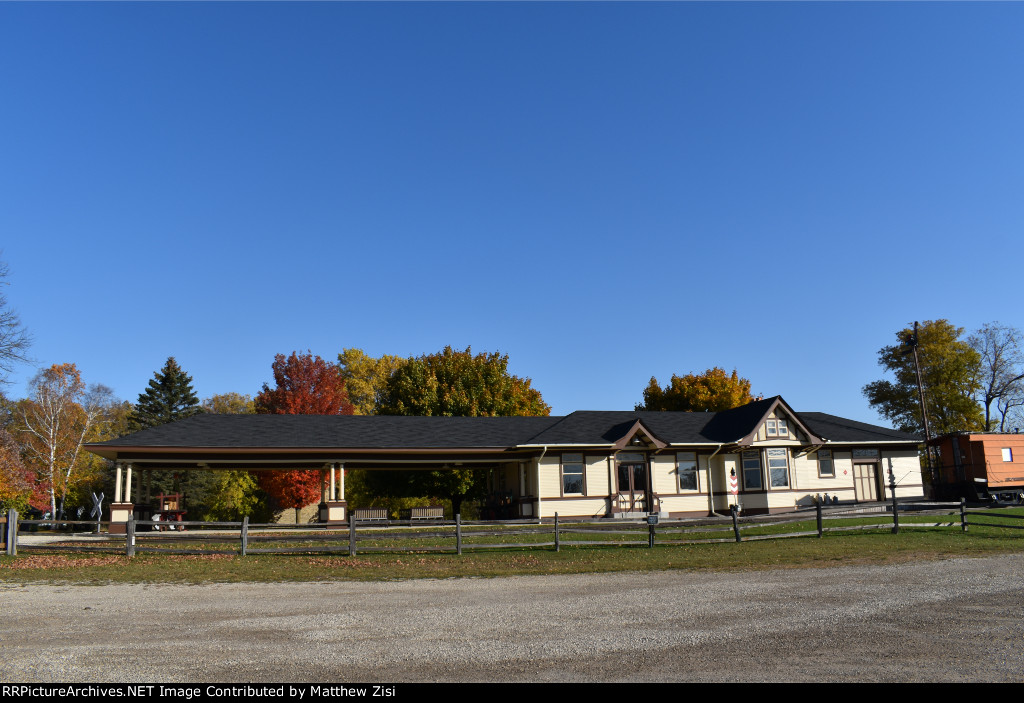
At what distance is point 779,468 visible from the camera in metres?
36.7

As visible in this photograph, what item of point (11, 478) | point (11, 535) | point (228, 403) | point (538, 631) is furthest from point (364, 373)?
point (538, 631)

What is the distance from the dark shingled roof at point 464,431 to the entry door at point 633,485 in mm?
1808

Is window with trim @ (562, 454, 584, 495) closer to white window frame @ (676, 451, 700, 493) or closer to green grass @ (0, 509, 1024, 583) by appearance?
white window frame @ (676, 451, 700, 493)

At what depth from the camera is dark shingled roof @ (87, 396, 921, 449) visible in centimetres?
3150

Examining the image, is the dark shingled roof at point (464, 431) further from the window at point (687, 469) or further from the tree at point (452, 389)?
the tree at point (452, 389)

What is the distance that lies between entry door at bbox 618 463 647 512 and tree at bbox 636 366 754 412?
2452 cm

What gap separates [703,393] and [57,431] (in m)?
46.8

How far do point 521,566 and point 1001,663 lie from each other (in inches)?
478

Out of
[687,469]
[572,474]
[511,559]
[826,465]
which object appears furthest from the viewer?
[826,465]

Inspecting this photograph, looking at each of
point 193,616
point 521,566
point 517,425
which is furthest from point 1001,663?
point 517,425

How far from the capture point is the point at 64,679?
7.16 metres

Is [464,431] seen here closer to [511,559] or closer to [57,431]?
[511,559]

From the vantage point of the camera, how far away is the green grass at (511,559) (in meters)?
17.3
